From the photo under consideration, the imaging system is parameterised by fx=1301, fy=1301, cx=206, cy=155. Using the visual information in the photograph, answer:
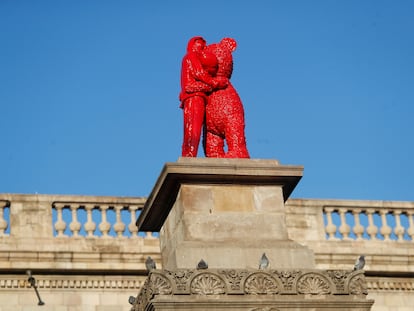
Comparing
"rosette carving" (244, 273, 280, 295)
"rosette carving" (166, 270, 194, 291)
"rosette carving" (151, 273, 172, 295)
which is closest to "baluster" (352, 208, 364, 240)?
"rosette carving" (244, 273, 280, 295)

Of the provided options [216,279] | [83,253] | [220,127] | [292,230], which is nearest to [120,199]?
[83,253]

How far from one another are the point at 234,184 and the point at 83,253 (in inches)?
286

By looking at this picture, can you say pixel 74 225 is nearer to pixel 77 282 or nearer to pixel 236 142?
pixel 77 282

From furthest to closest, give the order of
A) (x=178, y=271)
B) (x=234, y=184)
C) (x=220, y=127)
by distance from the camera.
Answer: (x=220, y=127) → (x=234, y=184) → (x=178, y=271)

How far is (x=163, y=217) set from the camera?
602 inches

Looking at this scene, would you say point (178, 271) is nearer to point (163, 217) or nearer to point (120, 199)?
point (163, 217)

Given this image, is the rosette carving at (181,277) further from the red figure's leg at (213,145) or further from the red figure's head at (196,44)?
the red figure's head at (196,44)

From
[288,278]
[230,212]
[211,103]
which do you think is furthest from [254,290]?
[211,103]

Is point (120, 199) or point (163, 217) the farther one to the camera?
point (120, 199)

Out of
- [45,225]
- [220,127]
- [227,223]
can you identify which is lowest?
[227,223]

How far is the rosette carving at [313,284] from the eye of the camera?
13.8 m

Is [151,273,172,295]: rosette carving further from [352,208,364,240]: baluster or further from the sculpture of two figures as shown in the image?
[352,208,364,240]: baluster

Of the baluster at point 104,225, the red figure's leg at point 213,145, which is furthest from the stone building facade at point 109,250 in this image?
the red figure's leg at point 213,145

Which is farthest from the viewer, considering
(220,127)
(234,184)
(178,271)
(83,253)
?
(83,253)
